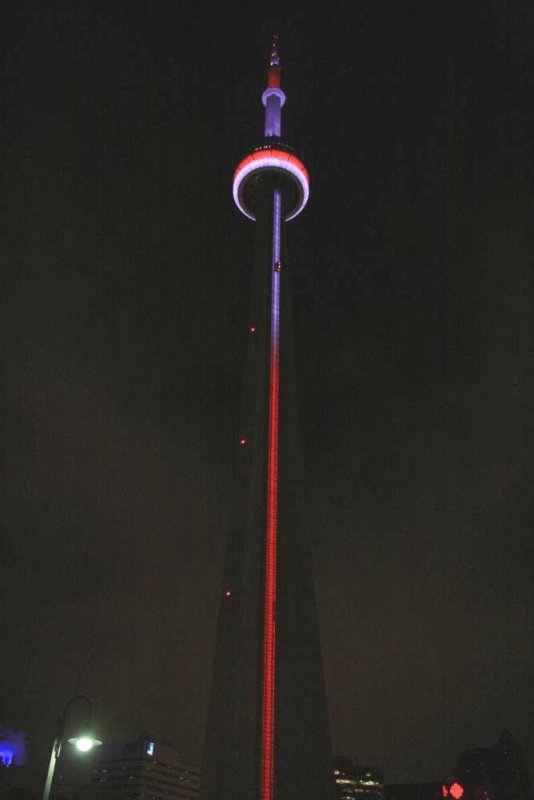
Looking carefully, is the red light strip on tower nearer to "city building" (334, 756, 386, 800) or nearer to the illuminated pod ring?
the illuminated pod ring

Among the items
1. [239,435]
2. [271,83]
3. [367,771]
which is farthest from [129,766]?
[271,83]

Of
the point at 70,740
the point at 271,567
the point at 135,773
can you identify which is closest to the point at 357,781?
the point at 135,773

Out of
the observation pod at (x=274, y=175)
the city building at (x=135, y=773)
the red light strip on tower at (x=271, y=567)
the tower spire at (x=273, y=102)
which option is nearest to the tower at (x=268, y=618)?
the red light strip on tower at (x=271, y=567)

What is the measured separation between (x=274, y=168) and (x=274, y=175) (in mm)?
624

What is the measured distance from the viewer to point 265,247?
47.0m

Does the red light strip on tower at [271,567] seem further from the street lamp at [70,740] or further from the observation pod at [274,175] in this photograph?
the street lamp at [70,740]

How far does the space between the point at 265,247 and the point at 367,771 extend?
343 feet

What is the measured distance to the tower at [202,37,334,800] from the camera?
99.4 ft

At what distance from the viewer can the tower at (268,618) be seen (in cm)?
3030

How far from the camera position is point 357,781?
119188mm

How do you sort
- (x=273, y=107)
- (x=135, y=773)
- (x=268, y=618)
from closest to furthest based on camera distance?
1. (x=268, y=618)
2. (x=273, y=107)
3. (x=135, y=773)

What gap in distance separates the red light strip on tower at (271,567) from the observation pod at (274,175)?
8.32 metres

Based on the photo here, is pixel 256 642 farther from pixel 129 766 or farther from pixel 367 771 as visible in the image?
pixel 367 771

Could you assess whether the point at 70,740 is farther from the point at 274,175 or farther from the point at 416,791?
the point at 274,175
